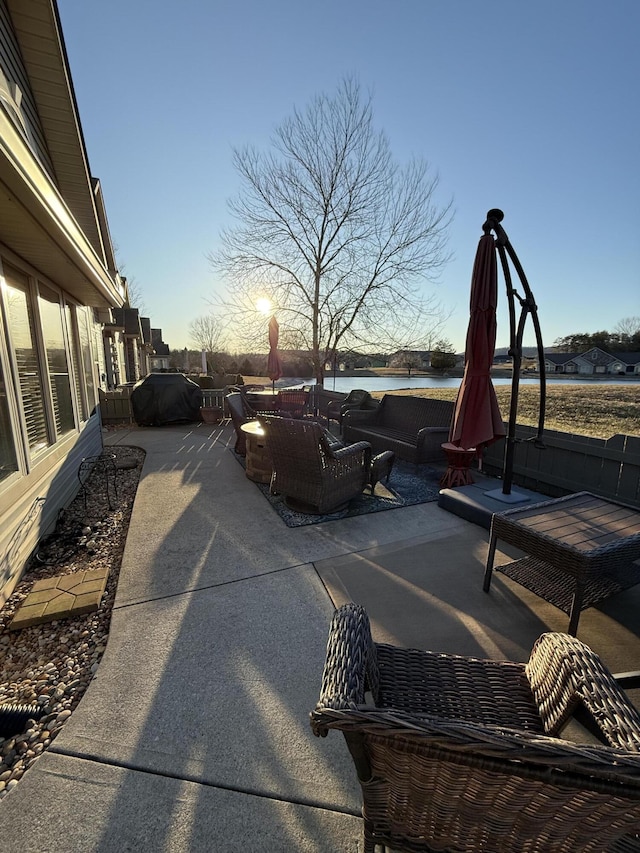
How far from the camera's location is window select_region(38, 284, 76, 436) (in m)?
3.99

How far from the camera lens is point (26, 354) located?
3363 millimetres

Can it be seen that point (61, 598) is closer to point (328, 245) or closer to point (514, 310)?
point (514, 310)

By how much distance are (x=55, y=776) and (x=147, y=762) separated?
0.34 metres

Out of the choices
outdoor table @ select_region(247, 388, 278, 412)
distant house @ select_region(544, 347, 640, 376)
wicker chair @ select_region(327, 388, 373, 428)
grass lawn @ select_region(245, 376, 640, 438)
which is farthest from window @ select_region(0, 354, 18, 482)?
distant house @ select_region(544, 347, 640, 376)

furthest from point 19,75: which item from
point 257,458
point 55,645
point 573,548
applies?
point 573,548

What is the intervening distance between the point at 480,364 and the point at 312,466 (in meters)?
1.90

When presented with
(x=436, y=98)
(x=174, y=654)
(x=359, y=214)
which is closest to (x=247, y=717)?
(x=174, y=654)

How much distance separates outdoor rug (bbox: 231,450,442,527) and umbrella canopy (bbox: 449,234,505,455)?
1039mm

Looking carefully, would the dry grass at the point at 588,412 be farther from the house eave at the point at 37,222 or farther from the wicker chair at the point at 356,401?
the house eave at the point at 37,222

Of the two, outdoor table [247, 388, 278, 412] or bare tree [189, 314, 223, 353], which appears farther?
bare tree [189, 314, 223, 353]

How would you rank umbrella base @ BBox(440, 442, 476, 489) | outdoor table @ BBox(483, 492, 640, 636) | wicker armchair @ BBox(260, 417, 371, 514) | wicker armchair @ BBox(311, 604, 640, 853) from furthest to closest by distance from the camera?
1. umbrella base @ BBox(440, 442, 476, 489)
2. wicker armchair @ BBox(260, 417, 371, 514)
3. outdoor table @ BBox(483, 492, 640, 636)
4. wicker armchair @ BBox(311, 604, 640, 853)

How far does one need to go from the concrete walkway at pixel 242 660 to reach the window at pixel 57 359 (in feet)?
5.60

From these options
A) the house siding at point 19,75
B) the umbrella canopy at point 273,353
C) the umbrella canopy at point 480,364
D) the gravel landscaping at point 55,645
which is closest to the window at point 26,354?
the gravel landscaping at point 55,645

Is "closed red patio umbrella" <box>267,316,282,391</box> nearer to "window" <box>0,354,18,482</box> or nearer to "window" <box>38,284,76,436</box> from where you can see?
"window" <box>38,284,76,436</box>
